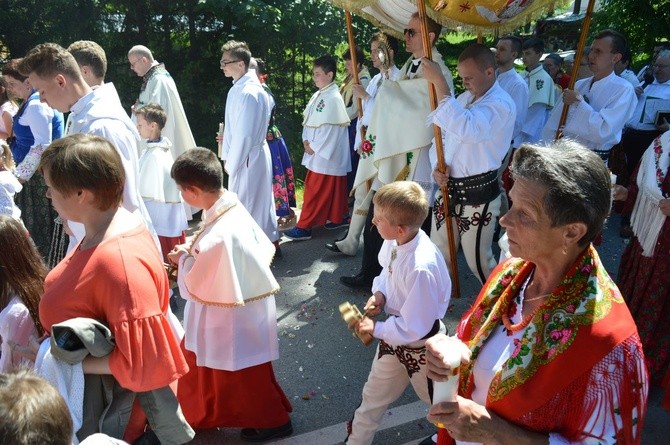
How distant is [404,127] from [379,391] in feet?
8.53

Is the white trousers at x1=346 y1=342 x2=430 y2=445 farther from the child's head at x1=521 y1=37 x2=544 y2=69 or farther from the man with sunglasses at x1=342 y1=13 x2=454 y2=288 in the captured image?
the child's head at x1=521 y1=37 x2=544 y2=69

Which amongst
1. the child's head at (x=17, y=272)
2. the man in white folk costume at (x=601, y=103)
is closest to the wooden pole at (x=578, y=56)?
the man in white folk costume at (x=601, y=103)

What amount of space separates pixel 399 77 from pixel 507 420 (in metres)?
3.87

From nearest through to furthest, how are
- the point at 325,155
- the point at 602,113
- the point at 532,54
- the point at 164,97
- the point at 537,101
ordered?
the point at 602,113 < the point at 164,97 < the point at 537,101 < the point at 325,155 < the point at 532,54

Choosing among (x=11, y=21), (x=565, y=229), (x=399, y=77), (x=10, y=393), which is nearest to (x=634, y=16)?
(x=399, y=77)

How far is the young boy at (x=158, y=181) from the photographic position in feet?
17.0

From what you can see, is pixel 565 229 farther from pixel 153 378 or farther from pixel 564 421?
pixel 153 378

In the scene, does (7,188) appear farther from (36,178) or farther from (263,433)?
(263,433)

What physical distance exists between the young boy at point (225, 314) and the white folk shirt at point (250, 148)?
8.30 ft

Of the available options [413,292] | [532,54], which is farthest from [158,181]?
[532,54]

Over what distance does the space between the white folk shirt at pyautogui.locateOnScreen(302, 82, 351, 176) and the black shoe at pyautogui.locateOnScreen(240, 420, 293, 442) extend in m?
4.01

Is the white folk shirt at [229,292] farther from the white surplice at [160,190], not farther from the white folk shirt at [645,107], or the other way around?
the white folk shirt at [645,107]

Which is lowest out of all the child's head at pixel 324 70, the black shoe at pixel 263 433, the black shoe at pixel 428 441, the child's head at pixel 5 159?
the black shoe at pixel 263 433

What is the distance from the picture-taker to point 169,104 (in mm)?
6617
